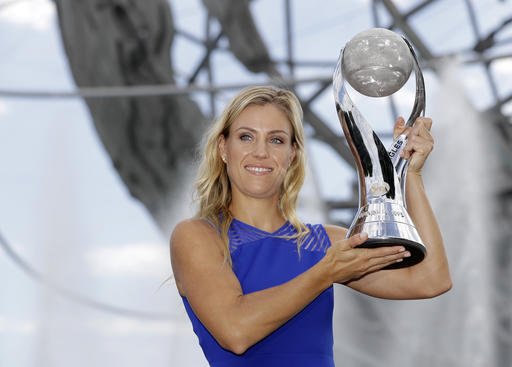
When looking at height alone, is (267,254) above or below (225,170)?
below

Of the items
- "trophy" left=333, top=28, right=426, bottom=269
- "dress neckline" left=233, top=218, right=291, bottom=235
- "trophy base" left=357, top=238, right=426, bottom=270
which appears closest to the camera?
"trophy base" left=357, top=238, right=426, bottom=270

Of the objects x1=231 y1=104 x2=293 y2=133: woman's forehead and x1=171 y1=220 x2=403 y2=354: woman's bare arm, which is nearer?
x1=171 y1=220 x2=403 y2=354: woman's bare arm

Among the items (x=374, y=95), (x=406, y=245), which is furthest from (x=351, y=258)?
(x=374, y=95)

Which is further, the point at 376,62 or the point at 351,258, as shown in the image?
the point at 376,62

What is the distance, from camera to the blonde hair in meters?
1.81

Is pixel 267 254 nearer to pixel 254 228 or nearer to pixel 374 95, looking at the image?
pixel 254 228

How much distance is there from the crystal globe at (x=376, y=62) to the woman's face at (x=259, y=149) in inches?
5.1

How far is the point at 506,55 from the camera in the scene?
263 inches

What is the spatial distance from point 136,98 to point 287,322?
6135mm

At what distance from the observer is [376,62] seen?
1731mm

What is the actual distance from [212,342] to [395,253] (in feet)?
1.09

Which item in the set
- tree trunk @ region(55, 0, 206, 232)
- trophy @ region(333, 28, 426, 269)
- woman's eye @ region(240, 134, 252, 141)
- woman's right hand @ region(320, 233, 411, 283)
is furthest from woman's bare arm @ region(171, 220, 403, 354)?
tree trunk @ region(55, 0, 206, 232)

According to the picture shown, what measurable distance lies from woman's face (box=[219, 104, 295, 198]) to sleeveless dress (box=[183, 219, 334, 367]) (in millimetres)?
76

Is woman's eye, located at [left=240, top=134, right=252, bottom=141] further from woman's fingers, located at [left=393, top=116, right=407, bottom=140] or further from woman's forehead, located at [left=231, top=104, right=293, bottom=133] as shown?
woman's fingers, located at [left=393, top=116, right=407, bottom=140]
